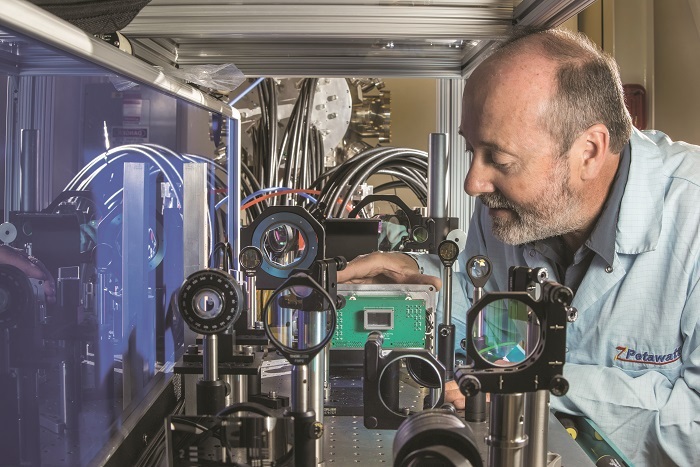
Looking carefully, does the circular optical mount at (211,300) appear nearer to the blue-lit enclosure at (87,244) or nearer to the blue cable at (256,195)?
the blue-lit enclosure at (87,244)

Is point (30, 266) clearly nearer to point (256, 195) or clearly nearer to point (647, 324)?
point (647, 324)

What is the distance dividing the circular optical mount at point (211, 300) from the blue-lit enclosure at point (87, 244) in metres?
0.17

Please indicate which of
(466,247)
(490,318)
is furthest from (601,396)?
(466,247)

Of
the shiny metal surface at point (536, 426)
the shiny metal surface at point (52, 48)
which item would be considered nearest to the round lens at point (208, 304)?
the shiny metal surface at point (52, 48)

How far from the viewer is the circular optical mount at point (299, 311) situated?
3.15ft

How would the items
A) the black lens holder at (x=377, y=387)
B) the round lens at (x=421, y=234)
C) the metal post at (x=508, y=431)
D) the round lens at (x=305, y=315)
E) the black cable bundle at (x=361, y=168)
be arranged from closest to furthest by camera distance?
the metal post at (x=508, y=431) < the round lens at (x=305, y=315) < the black lens holder at (x=377, y=387) < the round lens at (x=421, y=234) < the black cable bundle at (x=361, y=168)

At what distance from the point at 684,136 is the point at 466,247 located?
3.14ft

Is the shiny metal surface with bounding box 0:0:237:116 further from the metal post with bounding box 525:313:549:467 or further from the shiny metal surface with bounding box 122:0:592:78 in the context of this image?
the metal post with bounding box 525:313:549:467

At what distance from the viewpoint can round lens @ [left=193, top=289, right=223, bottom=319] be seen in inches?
43.2

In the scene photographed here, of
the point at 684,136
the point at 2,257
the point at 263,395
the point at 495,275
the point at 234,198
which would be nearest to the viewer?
→ the point at 2,257

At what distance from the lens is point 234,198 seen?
2.30 metres

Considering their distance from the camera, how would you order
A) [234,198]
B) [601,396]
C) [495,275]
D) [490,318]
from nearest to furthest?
[490,318], [601,396], [495,275], [234,198]

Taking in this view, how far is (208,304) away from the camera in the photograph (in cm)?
111

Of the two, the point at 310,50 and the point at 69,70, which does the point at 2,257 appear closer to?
the point at 69,70
